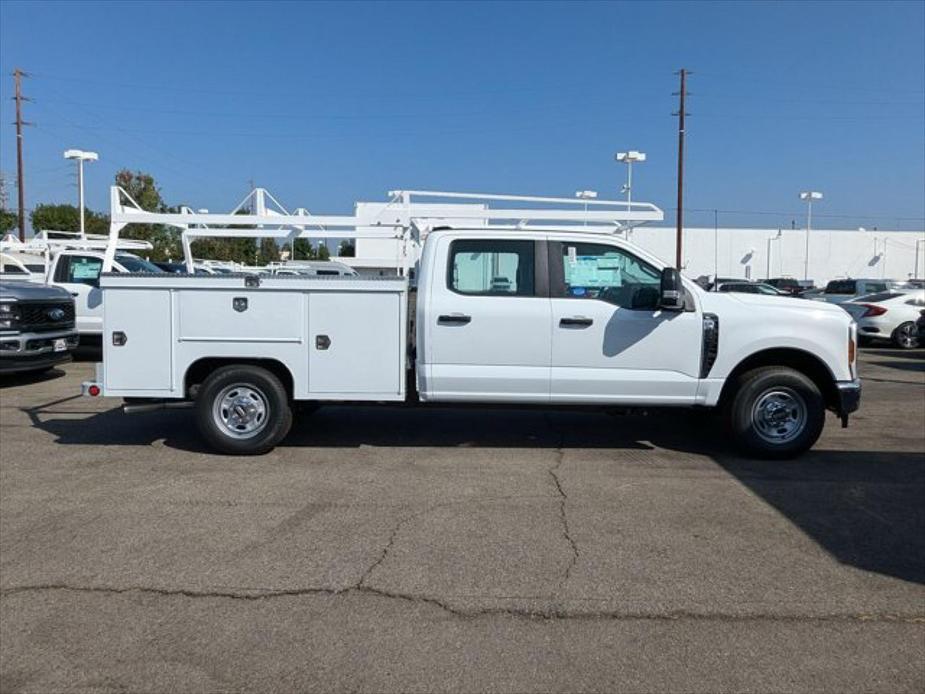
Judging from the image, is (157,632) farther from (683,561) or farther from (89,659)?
(683,561)

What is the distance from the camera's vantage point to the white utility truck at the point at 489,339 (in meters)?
7.19

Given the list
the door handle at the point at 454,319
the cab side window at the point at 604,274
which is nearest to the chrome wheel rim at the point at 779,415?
the cab side window at the point at 604,274

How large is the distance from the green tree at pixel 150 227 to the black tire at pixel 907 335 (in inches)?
1162

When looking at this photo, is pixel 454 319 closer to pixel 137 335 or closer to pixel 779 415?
pixel 137 335

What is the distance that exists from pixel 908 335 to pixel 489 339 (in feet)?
53.7

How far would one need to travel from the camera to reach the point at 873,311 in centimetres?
1962

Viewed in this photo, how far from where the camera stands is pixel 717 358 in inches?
285

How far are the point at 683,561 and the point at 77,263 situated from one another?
13.8 meters

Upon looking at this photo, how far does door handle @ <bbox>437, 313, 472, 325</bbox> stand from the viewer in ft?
23.4

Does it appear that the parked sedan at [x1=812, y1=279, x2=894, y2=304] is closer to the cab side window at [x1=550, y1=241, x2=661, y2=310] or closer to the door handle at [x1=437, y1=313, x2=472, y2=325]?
the cab side window at [x1=550, y1=241, x2=661, y2=310]

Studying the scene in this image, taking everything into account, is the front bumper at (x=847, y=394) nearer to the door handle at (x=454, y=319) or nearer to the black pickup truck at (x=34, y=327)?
the door handle at (x=454, y=319)

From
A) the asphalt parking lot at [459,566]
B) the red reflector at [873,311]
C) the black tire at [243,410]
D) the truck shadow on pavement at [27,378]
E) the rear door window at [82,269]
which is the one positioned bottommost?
the asphalt parking lot at [459,566]

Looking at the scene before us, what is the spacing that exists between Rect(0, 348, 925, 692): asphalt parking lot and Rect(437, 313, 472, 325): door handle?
1287 millimetres

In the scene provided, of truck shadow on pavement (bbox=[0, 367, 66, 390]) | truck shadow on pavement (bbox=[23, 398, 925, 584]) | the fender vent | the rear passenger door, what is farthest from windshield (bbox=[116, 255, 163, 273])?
the fender vent
